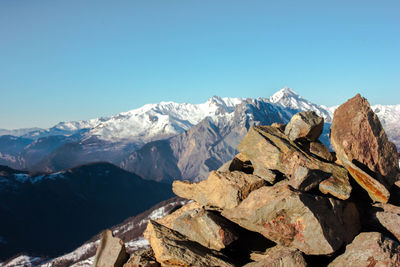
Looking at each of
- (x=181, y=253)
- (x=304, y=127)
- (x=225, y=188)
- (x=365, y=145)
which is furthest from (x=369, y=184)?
(x=181, y=253)

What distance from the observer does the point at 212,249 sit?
19.9 metres

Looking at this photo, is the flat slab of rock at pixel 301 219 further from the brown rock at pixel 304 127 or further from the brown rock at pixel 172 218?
the brown rock at pixel 304 127

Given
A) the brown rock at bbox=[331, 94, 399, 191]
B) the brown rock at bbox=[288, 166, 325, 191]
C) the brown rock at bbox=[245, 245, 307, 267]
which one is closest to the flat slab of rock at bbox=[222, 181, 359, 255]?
the brown rock at bbox=[288, 166, 325, 191]

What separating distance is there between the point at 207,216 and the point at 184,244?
2701 mm

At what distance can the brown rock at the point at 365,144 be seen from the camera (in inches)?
891

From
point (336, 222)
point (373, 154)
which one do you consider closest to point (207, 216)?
point (336, 222)

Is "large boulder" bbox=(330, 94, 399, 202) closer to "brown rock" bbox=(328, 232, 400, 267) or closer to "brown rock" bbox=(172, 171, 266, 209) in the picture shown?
"brown rock" bbox=(328, 232, 400, 267)

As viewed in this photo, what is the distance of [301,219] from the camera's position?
17.3 m

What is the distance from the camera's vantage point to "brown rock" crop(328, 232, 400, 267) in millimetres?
15484

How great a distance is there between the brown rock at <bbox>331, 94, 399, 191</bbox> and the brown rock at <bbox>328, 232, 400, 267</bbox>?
23.4 feet

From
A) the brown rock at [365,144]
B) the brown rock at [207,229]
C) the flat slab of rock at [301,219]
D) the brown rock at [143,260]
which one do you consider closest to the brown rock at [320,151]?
the brown rock at [365,144]

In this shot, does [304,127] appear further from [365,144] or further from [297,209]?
[297,209]

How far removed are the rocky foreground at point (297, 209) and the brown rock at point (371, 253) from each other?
53 millimetres

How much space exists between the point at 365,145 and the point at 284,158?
6784 millimetres
